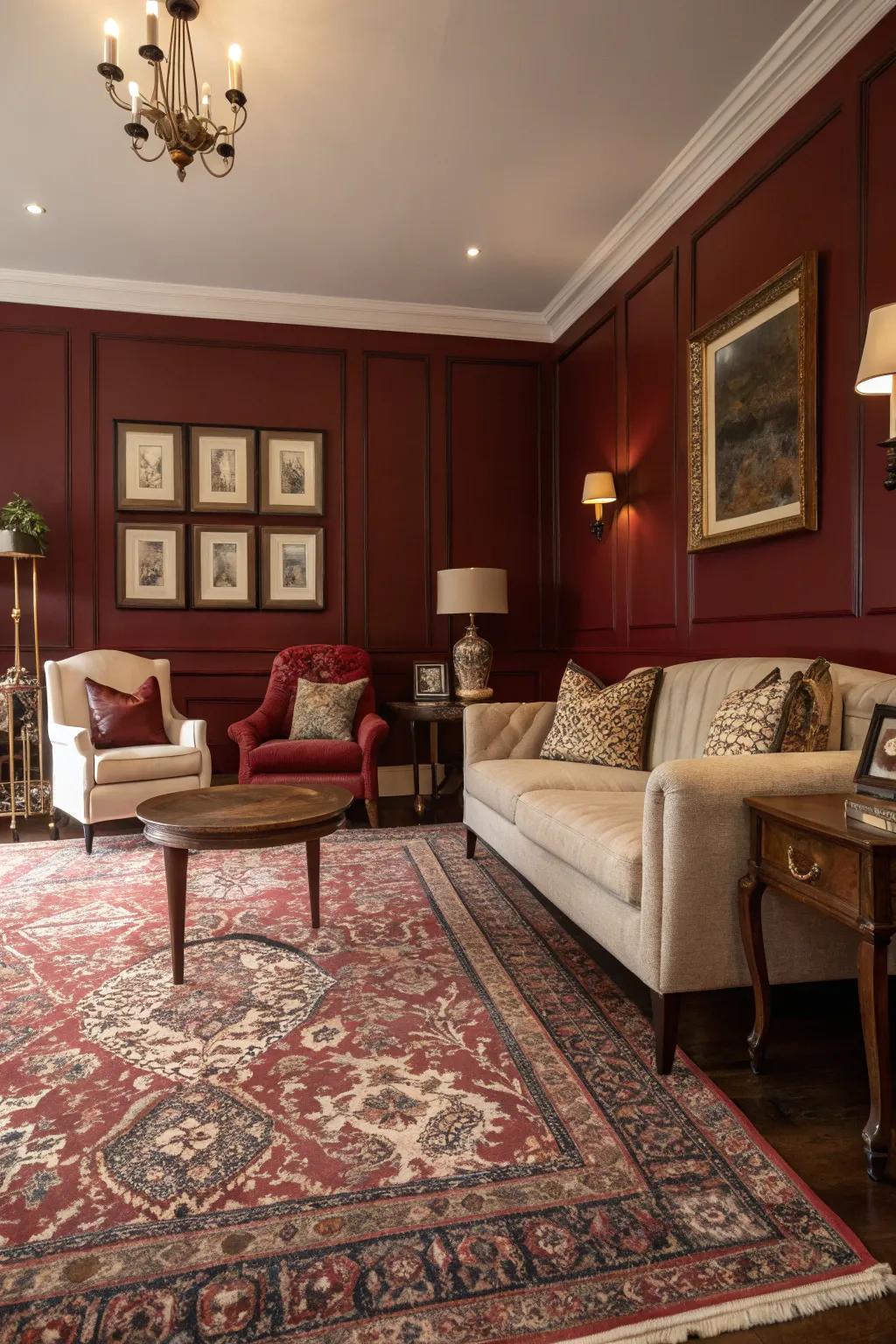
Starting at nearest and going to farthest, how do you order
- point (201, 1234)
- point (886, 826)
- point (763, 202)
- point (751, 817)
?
1. point (201, 1234)
2. point (886, 826)
3. point (751, 817)
4. point (763, 202)

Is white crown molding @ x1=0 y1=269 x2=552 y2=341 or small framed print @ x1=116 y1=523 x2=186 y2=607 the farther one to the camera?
small framed print @ x1=116 y1=523 x2=186 y2=607

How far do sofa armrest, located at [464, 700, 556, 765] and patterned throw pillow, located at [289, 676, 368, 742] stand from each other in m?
1.09

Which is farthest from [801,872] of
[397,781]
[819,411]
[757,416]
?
[397,781]

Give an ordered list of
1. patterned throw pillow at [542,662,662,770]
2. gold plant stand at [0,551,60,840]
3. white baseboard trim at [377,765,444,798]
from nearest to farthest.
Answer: patterned throw pillow at [542,662,662,770] < gold plant stand at [0,551,60,840] < white baseboard trim at [377,765,444,798]

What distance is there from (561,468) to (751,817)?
13.1 ft

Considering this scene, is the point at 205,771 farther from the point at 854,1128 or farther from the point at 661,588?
the point at 854,1128

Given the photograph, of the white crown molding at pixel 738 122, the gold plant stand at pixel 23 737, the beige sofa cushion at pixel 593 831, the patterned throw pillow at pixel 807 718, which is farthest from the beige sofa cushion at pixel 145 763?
the white crown molding at pixel 738 122

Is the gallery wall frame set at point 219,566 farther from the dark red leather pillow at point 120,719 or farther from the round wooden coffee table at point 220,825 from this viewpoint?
the round wooden coffee table at point 220,825

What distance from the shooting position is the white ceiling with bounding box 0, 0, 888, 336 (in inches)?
109

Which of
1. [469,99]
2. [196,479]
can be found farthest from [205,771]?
[469,99]

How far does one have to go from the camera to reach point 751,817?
5.82 ft

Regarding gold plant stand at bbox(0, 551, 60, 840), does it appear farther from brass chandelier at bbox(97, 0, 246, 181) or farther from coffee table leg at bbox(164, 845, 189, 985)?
brass chandelier at bbox(97, 0, 246, 181)

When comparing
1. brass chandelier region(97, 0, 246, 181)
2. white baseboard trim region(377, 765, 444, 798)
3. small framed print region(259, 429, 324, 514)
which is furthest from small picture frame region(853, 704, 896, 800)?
small framed print region(259, 429, 324, 514)

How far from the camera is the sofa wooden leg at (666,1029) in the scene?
179cm
